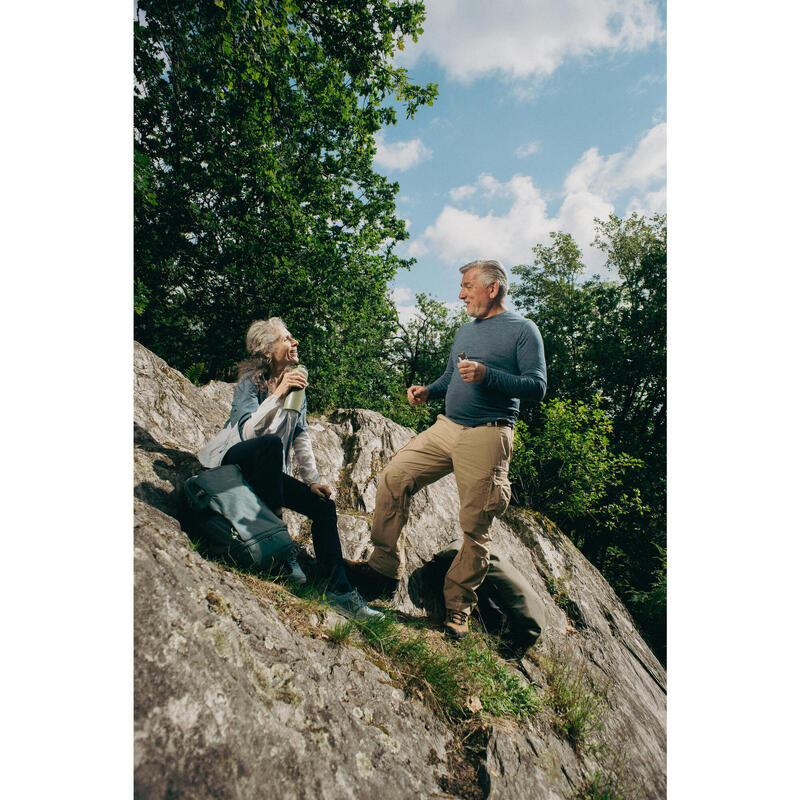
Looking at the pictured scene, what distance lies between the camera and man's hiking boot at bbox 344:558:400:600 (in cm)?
299

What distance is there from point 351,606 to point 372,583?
463mm

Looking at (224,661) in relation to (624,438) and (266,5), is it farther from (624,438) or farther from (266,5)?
(624,438)

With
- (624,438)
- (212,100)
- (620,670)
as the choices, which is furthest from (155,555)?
(624,438)

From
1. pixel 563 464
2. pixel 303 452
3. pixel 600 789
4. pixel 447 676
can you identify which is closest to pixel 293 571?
pixel 303 452

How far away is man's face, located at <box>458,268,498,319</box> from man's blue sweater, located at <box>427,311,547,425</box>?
0.08 meters

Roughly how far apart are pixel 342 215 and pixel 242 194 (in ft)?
7.83

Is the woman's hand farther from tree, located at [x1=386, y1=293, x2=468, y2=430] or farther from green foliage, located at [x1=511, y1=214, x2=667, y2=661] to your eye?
tree, located at [x1=386, y1=293, x2=468, y2=430]

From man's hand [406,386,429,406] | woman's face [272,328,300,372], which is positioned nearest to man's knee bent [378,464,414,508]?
man's hand [406,386,429,406]

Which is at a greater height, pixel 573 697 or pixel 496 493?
pixel 496 493

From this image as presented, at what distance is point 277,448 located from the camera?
2533 mm

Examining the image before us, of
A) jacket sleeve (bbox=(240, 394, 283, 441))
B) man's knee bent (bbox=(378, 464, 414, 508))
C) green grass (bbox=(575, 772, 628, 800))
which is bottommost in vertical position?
green grass (bbox=(575, 772, 628, 800))

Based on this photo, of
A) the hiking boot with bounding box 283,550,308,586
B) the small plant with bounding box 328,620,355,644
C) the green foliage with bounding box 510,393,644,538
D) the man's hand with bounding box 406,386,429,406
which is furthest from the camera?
the green foliage with bounding box 510,393,644,538

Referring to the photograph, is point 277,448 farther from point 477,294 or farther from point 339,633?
point 477,294
